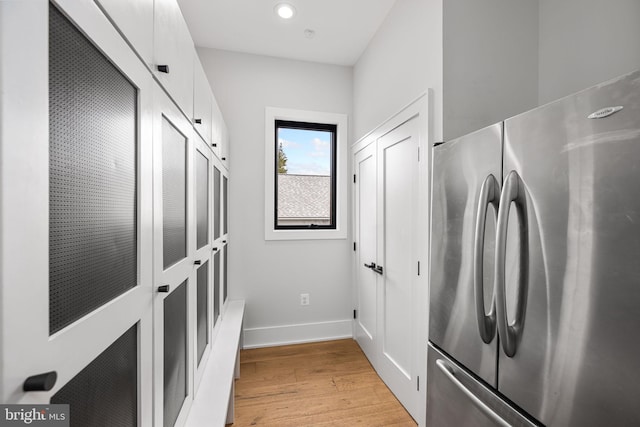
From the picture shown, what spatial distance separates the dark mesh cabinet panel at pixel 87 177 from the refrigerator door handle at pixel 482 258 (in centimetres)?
109

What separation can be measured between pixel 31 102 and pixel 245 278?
249 cm

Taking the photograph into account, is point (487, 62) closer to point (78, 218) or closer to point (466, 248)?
point (466, 248)

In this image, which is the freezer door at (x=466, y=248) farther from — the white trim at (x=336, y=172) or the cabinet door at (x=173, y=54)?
the white trim at (x=336, y=172)

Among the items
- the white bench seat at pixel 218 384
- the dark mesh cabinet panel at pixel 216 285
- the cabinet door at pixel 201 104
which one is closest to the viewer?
the white bench seat at pixel 218 384

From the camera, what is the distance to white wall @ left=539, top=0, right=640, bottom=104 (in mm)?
1255

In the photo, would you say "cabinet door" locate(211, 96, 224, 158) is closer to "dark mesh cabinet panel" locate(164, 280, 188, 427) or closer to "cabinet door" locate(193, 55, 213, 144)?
"cabinet door" locate(193, 55, 213, 144)

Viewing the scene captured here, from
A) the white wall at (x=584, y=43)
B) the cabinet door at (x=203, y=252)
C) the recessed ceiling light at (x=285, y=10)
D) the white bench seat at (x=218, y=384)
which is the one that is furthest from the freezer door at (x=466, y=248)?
the recessed ceiling light at (x=285, y=10)

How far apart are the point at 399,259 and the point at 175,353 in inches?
58.0

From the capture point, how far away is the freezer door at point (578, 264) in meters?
0.61

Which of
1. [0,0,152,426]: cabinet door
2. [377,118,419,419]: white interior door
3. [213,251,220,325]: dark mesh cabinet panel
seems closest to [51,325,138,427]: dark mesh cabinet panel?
[0,0,152,426]: cabinet door

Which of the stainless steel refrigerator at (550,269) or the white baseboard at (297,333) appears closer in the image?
the stainless steel refrigerator at (550,269)

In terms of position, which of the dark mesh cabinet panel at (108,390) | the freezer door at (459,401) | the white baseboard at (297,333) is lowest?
the white baseboard at (297,333)

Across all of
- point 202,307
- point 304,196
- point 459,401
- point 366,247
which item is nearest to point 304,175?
point 304,196

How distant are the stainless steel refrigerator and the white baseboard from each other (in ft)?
5.95
